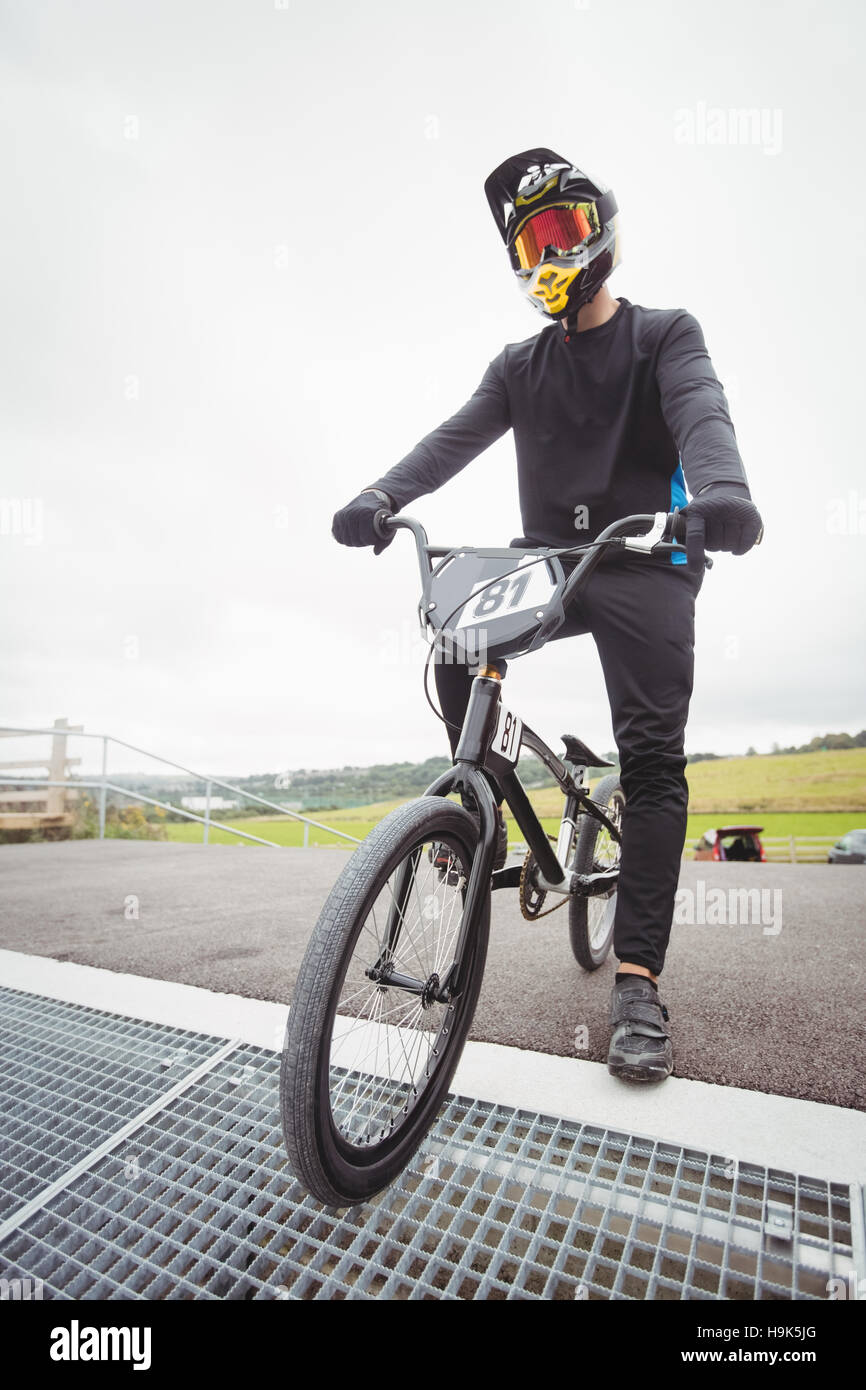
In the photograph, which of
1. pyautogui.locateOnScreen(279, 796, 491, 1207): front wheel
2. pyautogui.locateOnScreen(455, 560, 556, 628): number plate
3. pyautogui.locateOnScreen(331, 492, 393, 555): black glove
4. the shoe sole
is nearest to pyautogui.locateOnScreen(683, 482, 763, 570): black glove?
pyautogui.locateOnScreen(455, 560, 556, 628): number plate

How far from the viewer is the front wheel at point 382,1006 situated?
0.96m

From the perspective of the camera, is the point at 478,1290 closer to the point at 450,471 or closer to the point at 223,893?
the point at 450,471

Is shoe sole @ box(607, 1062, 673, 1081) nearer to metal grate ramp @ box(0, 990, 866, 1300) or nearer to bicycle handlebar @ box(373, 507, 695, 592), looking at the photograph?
metal grate ramp @ box(0, 990, 866, 1300)

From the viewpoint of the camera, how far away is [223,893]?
13.0 feet

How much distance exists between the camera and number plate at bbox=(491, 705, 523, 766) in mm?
1481

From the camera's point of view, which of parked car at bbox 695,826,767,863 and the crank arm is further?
parked car at bbox 695,826,767,863

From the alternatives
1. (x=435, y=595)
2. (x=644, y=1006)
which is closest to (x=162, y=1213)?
(x=644, y=1006)

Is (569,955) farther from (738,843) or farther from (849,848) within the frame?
(849,848)

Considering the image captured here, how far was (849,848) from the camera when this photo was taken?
34.5 ft

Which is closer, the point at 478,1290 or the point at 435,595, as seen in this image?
the point at 478,1290

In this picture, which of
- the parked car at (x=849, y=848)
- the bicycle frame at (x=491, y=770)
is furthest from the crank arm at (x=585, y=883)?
the parked car at (x=849, y=848)

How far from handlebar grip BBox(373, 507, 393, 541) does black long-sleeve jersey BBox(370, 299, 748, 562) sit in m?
0.15
